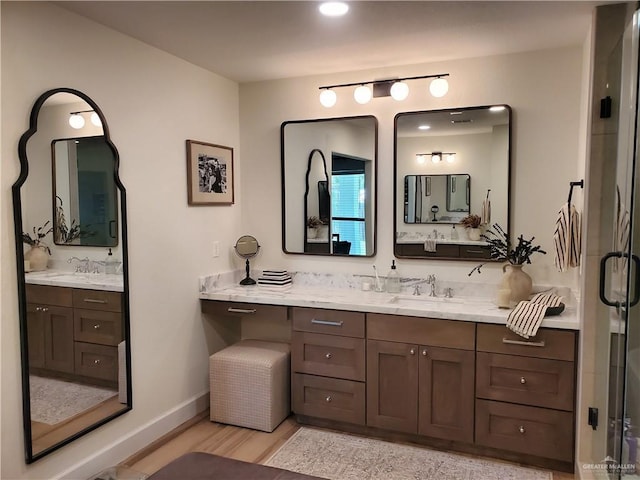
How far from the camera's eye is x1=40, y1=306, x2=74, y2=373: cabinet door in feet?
7.69

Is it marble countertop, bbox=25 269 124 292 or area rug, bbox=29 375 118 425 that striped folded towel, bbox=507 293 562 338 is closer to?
marble countertop, bbox=25 269 124 292

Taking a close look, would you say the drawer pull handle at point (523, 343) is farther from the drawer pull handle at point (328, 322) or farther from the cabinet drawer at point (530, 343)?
the drawer pull handle at point (328, 322)

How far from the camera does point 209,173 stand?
354 cm

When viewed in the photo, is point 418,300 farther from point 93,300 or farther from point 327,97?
point 93,300

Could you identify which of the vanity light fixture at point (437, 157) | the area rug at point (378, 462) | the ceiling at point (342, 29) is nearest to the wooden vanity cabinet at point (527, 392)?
the area rug at point (378, 462)

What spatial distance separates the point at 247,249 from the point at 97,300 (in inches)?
52.4

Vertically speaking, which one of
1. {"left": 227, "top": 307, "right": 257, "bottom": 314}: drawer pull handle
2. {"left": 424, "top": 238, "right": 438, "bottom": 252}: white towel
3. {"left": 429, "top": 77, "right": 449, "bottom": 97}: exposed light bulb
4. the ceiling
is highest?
the ceiling

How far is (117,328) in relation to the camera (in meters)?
2.77

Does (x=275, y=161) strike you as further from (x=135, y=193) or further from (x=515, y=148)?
(x=515, y=148)

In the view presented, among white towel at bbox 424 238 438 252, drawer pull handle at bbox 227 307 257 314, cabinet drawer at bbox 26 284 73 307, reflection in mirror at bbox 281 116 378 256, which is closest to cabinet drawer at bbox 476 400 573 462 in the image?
white towel at bbox 424 238 438 252

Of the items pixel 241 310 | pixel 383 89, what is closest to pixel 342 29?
pixel 383 89

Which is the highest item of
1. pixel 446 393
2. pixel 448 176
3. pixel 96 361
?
pixel 448 176

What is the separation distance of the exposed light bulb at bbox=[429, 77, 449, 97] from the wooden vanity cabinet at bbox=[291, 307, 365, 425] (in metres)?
1.49

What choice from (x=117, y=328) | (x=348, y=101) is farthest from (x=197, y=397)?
(x=348, y=101)
